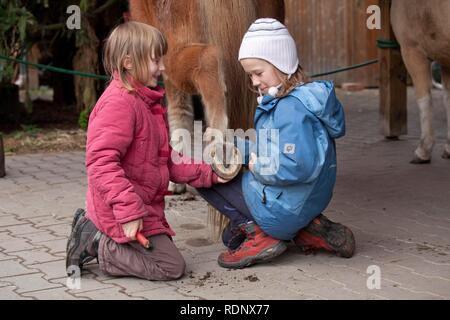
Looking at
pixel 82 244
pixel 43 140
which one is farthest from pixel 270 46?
pixel 43 140

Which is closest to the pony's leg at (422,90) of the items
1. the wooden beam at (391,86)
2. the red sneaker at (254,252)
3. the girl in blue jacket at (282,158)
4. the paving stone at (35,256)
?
the wooden beam at (391,86)

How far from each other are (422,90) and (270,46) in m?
3.03

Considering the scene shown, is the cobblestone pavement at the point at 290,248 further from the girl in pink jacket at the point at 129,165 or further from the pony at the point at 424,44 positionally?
the pony at the point at 424,44

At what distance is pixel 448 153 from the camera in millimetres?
6555

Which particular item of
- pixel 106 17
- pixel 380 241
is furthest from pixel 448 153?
pixel 106 17

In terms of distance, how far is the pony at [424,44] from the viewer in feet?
18.5

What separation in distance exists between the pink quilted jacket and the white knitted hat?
50 centimetres

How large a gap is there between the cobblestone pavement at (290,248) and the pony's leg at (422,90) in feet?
0.52

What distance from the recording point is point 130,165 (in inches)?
141

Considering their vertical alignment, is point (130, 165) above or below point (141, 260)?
above

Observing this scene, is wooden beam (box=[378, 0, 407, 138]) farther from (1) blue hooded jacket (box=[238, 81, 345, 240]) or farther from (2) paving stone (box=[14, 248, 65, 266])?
(2) paving stone (box=[14, 248, 65, 266])

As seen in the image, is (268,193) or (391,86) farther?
(391,86)

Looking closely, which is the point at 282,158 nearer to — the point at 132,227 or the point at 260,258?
the point at 260,258
